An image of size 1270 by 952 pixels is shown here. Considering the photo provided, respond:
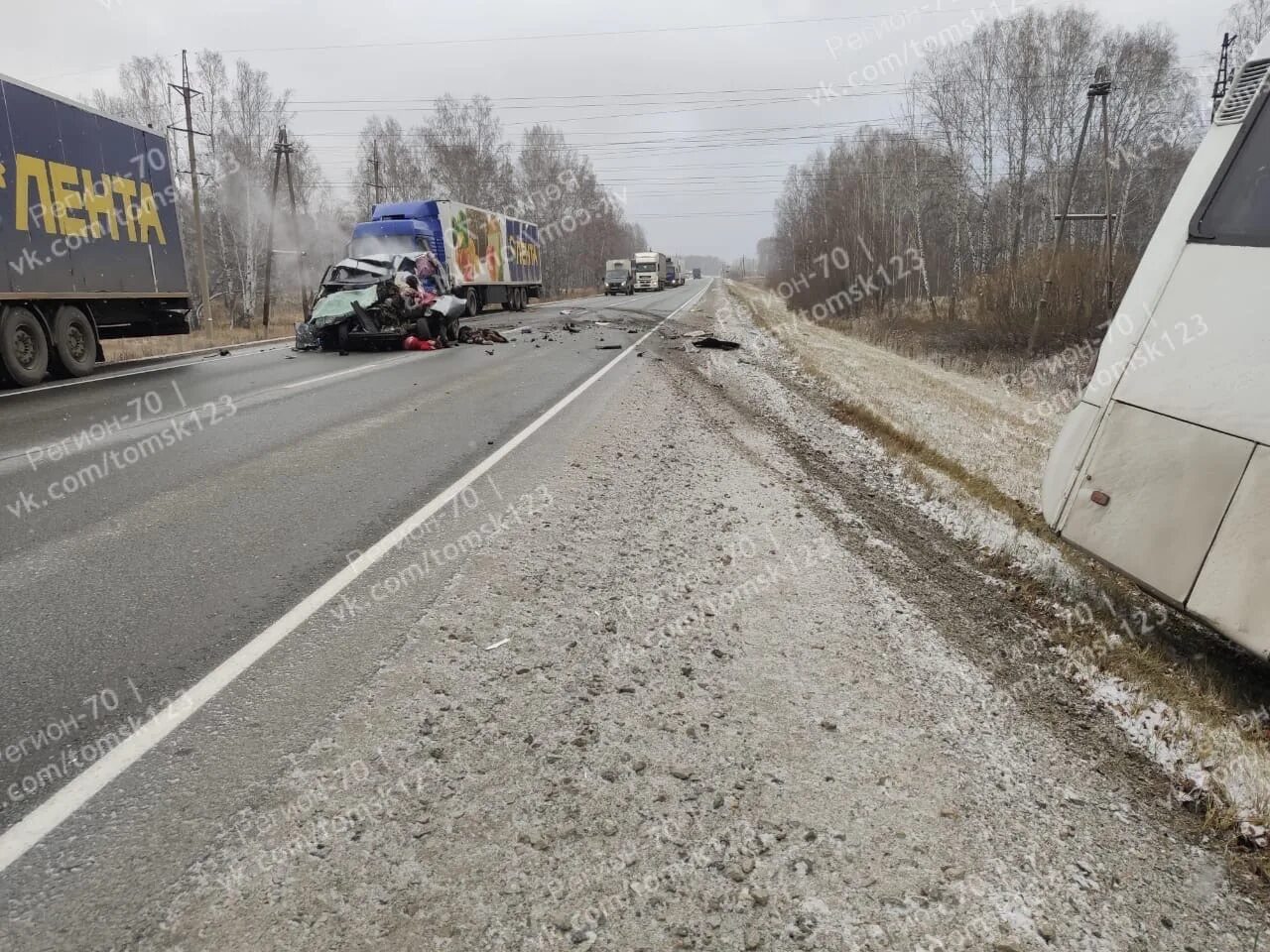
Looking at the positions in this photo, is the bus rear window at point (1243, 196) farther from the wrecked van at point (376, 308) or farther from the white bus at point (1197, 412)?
the wrecked van at point (376, 308)

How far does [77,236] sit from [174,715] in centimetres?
1246

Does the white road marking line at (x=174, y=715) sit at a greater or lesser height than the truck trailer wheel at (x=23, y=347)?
greater

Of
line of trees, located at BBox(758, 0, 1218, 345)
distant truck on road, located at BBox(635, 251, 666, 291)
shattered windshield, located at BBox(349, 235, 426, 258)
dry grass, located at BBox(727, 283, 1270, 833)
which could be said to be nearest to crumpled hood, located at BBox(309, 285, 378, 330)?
shattered windshield, located at BBox(349, 235, 426, 258)

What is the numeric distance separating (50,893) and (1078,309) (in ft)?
77.5

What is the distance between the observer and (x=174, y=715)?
2.82 metres

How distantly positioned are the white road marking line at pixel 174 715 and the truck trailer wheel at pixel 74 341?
10461 mm

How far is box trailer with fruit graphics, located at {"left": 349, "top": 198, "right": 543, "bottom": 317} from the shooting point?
2266 centimetres

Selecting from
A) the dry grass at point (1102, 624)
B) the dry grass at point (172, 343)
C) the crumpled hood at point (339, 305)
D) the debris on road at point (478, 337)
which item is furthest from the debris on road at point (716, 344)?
the dry grass at point (172, 343)

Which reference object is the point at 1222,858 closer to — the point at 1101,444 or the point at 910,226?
the point at 1101,444

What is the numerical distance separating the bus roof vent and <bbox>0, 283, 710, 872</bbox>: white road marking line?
4.76 m

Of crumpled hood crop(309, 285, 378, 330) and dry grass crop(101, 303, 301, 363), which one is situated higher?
crumpled hood crop(309, 285, 378, 330)

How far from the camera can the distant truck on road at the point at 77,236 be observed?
11039 mm

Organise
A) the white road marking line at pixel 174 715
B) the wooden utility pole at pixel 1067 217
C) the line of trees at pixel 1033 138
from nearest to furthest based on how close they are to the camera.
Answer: the white road marking line at pixel 174 715
the wooden utility pole at pixel 1067 217
the line of trees at pixel 1033 138

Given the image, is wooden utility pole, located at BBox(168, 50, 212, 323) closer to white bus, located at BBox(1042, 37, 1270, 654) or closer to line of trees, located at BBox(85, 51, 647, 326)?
line of trees, located at BBox(85, 51, 647, 326)
